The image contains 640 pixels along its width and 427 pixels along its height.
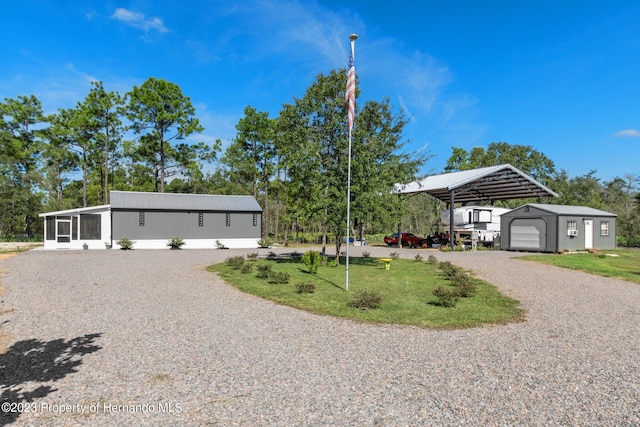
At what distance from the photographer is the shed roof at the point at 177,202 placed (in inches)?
1160

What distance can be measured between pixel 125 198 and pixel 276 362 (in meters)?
29.0

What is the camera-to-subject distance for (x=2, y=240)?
3388 cm

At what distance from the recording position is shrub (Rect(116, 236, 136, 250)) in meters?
27.8

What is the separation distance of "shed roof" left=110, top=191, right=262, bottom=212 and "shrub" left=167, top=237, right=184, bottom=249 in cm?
253

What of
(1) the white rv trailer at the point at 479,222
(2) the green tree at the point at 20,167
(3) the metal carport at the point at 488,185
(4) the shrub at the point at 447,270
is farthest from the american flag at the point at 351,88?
(2) the green tree at the point at 20,167

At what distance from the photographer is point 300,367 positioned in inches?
205

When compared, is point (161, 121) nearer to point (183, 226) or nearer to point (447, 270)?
point (183, 226)

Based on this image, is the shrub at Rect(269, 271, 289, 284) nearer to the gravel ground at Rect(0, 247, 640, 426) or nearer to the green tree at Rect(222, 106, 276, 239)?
the gravel ground at Rect(0, 247, 640, 426)

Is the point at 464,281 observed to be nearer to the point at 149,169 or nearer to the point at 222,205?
the point at 222,205

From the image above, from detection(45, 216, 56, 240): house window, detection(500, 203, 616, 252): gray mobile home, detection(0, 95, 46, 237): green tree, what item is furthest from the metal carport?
detection(0, 95, 46, 237): green tree

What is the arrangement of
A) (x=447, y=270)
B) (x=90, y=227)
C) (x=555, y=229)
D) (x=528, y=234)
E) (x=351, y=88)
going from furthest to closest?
(x=90, y=227)
(x=528, y=234)
(x=555, y=229)
(x=447, y=270)
(x=351, y=88)

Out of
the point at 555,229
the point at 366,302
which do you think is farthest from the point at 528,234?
the point at 366,302

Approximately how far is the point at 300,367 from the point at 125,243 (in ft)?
87.6

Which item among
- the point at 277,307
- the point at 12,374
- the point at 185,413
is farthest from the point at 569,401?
the point at 12,374
